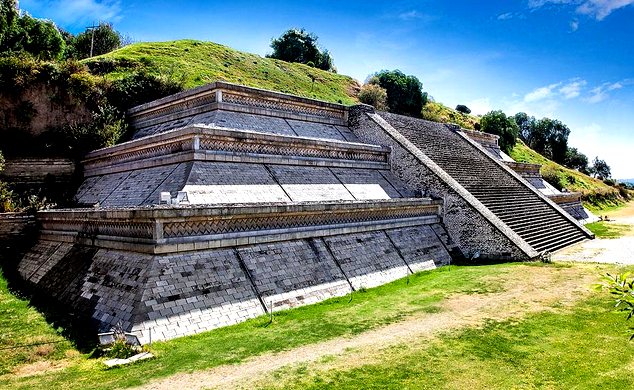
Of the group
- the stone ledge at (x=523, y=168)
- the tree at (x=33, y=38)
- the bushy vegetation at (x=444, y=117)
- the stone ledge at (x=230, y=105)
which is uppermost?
the tree at (x=33, y=38)

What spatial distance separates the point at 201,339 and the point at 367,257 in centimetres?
612

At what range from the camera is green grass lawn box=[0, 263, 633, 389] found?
6.21 metres

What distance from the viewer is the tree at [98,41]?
43000 millimetres

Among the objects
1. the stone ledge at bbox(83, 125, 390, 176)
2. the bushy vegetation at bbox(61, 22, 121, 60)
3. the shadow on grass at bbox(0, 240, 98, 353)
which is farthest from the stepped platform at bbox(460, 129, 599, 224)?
the bushy vegetation at bbox(61, 22, 121, 60)

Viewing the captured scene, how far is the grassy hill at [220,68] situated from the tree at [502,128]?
14259mm

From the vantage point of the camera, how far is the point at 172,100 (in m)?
18.1

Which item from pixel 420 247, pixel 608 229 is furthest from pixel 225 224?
pixel 608 229

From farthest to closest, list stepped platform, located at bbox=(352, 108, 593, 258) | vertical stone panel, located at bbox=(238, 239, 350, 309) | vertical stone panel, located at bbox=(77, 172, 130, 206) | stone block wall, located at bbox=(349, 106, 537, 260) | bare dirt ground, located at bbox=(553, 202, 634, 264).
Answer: stepped platform, located at bbox=(352, 108, 593, 258) < stone block wall, located at bbox=(349, 106, 537, 260) < vertical stone panel, located at bbox=(77, 172, 130, 206) < bare dirt ground, located at bbox=(553, 202, 634, 264) < vertical stone panel, located at bbox=(238, 239, 350, 309)

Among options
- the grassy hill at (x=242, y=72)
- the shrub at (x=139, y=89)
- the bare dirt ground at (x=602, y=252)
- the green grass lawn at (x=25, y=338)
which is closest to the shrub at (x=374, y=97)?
the grassy hill at (x=242, y=72)

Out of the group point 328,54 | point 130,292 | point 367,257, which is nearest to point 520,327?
point 367,257

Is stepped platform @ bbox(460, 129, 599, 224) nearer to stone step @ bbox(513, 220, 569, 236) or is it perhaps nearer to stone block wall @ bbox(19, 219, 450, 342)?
stone step @ bbox(513, 220, 569, 236)

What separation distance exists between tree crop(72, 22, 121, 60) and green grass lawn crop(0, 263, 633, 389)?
40096 mm

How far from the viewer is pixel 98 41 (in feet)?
153

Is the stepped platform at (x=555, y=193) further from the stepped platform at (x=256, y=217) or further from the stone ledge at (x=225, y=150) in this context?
the stone ledge at (x=225, y=150)
